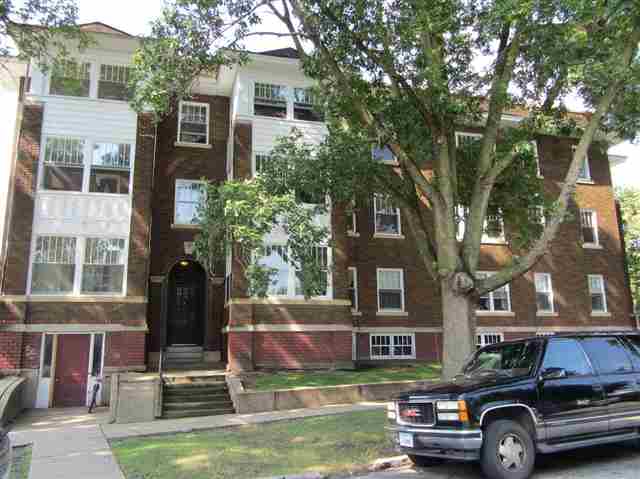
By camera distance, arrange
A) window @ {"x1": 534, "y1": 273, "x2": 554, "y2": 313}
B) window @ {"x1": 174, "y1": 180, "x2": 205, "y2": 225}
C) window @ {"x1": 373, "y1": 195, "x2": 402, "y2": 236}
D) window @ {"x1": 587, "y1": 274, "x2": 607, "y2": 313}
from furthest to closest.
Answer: window @ {"x1": 587, "y1": 274, "x2": 607, "y2": 313}
window @ {"x1": 534, "y1": 273, "x2": 554, "y2": 313}
window @ {"x1": 373, "y1": 195, "x2": 402, "y2": 236}
window @ {"x1": 174, "y1": 180, "x2": 205, "y2": 225}

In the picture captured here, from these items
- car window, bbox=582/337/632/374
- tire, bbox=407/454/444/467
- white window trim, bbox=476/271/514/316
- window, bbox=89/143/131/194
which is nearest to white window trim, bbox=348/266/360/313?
white window trim, bbox=476/271/514/316

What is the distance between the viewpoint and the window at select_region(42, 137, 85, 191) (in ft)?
57.0

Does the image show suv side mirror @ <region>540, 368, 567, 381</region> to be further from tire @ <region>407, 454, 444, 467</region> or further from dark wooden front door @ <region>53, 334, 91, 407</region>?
dark wooden front door @ <region>53, 334, 91, 407</region>

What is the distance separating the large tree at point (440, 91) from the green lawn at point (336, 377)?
4.86 m

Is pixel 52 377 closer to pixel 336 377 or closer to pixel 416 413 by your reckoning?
pixel 336 377

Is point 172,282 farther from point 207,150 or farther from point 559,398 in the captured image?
point 559,398

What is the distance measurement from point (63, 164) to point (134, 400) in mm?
8720

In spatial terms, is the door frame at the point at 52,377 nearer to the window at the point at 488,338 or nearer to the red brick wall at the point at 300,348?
the red brick wall at the point at 300,348

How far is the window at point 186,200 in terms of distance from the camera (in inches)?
777

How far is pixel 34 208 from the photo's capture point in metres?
16.9

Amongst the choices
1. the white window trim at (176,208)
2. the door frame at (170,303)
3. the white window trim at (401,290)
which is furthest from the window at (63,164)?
the white window trim at (401,290)

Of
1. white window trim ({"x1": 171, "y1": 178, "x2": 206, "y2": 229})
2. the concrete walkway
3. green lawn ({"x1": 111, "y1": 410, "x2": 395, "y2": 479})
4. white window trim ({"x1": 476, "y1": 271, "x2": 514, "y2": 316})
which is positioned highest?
white window trim ({"x1": 171, "y1": 178, "x2": 206, "y2": 229})

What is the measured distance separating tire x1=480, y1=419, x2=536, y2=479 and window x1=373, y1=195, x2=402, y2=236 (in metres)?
15.3

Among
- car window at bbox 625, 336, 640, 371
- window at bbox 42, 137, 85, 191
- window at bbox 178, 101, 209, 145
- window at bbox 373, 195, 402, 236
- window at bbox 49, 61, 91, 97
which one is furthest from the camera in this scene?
window at bbox 373, 195, 402, 236
